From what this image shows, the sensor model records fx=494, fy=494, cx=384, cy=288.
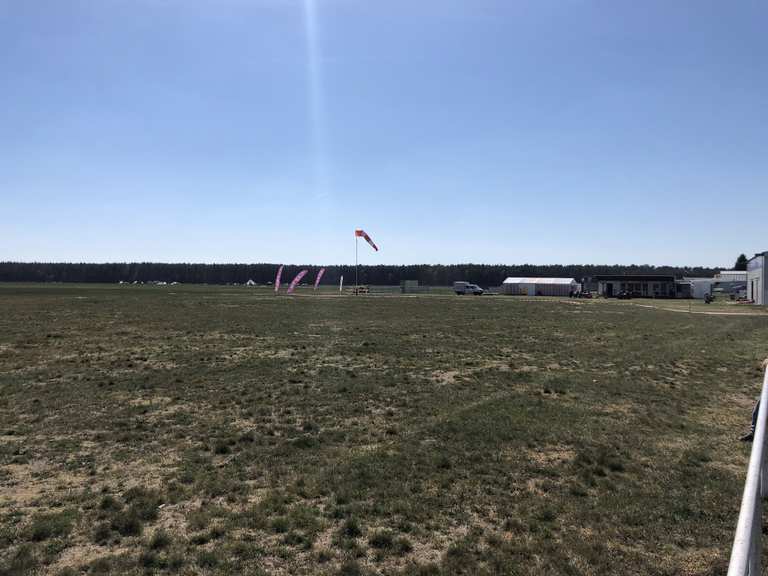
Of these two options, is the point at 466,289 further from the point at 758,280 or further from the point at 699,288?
the point at 758,280

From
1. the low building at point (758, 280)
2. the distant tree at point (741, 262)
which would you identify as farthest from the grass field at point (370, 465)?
the distant tree at point (741, 262)

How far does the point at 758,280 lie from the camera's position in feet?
189

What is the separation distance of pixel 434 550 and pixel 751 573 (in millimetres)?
2882

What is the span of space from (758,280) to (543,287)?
4208 centimetres

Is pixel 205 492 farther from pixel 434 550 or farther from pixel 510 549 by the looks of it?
pixel 510 549

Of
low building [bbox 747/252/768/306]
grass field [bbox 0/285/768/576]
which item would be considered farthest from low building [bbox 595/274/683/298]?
grass field [bbox 0/285/768/576]

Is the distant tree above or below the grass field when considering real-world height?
above

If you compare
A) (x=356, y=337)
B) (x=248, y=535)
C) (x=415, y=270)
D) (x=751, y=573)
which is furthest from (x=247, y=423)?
(x=415, y=270)

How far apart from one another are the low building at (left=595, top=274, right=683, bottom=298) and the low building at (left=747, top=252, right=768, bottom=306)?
26.5 meters

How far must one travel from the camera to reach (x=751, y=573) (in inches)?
117

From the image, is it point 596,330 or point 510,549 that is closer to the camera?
point 510,549

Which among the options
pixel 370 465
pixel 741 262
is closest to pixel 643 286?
pixel 741 262

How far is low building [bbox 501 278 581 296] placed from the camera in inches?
3784

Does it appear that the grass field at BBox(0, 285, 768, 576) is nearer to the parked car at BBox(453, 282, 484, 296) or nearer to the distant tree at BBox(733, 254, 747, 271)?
the parked car at BBox(453, 282, 484, 296)
